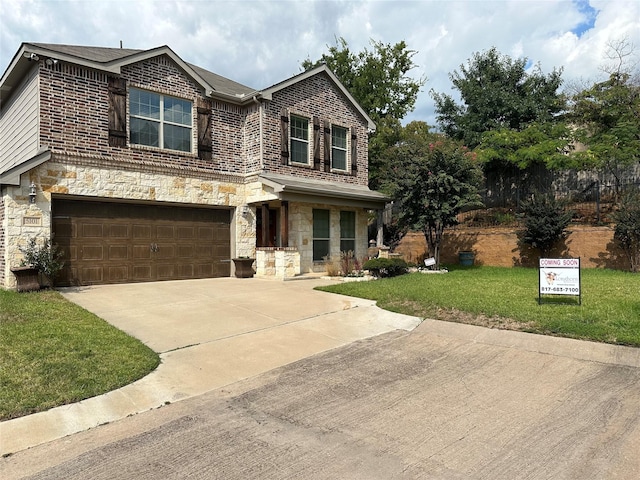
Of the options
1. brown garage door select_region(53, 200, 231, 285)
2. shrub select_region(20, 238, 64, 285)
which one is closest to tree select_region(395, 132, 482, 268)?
brown garage door select_region(53, 200, 231, 285)

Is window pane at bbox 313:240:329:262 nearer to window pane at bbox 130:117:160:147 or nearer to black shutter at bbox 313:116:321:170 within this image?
black shutter at bbox 313:116:321:170

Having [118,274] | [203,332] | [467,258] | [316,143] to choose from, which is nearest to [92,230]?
[118,274]

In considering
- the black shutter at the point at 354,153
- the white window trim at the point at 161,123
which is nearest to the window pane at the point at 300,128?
the black shutter at the point at 354,153

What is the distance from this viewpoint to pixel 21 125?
1224cm

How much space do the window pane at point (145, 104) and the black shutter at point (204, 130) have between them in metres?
1.41

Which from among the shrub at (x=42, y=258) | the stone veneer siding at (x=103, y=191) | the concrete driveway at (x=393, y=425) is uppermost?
the stone veneer siding at (x=103, y=191)

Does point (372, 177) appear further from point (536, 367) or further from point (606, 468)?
point (606, 468)

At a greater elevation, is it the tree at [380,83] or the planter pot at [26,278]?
the tree at [380,83]

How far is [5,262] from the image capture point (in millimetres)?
10344

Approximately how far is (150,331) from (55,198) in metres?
6.49

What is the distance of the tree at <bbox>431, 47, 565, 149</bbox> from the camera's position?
22453 millimetres

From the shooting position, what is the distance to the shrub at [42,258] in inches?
403

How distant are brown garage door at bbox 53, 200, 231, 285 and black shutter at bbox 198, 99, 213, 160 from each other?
190 cm

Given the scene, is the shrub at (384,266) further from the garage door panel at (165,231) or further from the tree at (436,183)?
the garage door panel at (165,231)
